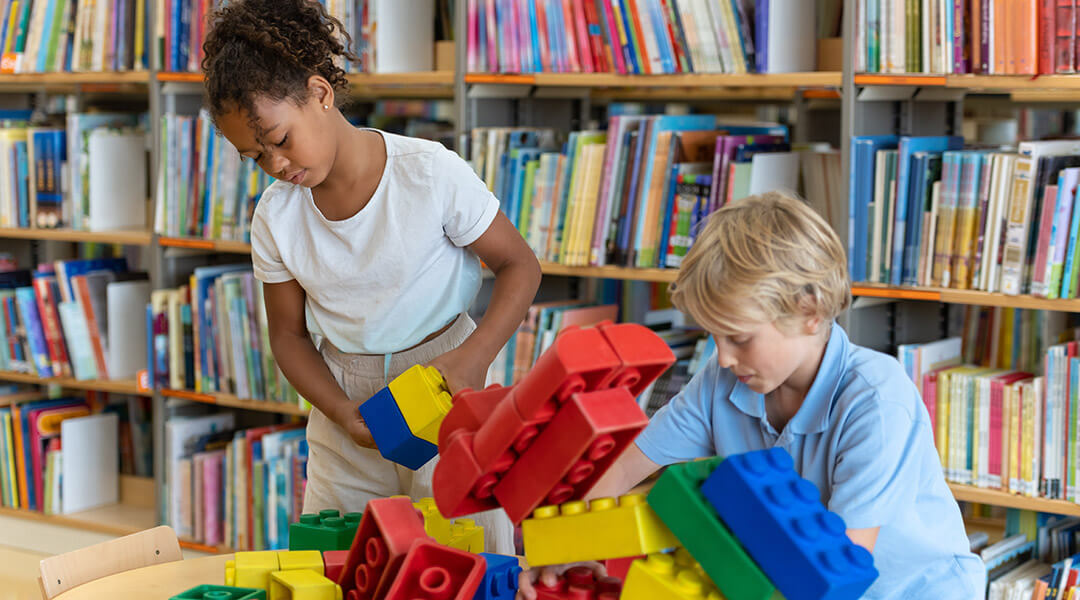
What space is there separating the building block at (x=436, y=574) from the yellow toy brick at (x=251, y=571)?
203 millimetres

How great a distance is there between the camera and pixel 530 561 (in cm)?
119

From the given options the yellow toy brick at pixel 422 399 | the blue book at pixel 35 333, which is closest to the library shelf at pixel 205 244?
the blue book at pixel 35 333

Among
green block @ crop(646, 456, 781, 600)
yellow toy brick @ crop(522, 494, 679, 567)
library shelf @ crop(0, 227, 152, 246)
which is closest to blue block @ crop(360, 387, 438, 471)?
yellow toy brick @ crop(522, 494, 679, 567)

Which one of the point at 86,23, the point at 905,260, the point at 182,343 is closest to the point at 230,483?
the point at 182,343

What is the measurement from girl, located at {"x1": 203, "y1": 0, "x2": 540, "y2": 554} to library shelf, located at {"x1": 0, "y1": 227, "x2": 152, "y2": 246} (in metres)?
1.63

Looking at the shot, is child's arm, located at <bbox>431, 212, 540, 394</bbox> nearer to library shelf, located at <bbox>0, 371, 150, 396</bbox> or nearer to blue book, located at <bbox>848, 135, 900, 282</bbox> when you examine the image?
blue book, located at <bbox>848, 135, 900, 282</bbox>

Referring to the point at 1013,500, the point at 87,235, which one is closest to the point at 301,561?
the point at 1013,500

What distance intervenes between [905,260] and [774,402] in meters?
1.11

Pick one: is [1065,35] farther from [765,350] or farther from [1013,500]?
[765,350]

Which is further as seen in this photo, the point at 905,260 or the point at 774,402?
the point at 905,260

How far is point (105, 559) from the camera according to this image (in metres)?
1.79

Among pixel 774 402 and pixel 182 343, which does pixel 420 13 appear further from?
pixel 774 402

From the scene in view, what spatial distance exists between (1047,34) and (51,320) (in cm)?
290

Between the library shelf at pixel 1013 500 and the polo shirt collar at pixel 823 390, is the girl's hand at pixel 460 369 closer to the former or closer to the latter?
the polo shirt collar at pixel 823 390
